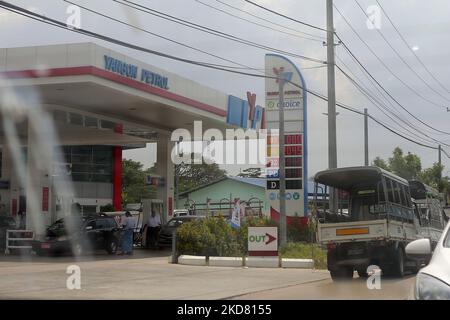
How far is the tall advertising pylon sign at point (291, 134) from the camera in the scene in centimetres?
2669

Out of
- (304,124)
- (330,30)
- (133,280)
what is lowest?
(133,280)

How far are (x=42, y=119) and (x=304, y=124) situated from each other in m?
11.1

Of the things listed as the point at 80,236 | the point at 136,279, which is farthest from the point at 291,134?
the point at 136,279

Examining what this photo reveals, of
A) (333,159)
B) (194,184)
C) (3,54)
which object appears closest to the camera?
(3,54)

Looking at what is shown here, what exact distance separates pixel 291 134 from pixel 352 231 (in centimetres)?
1279

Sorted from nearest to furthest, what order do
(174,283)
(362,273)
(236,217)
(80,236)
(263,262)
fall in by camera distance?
(174,283) → (362,273) → (263,262) → (236,217) → (80,236)

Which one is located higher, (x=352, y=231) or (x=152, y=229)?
(x=352, y=231)

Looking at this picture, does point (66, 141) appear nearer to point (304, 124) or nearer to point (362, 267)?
point (304, 124)

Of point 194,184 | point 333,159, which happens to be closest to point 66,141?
point 333,159

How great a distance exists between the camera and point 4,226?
80.2 feet

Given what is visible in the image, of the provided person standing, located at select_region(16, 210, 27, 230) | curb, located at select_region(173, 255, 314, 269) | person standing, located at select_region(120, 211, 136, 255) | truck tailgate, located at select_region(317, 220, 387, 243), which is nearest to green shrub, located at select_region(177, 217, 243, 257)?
curb, located at select_region(173, 255, 314, 269)

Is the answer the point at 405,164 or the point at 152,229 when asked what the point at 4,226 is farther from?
the point at 405,164

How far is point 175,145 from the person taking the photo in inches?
1312

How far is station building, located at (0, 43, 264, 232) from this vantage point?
20750 millimetres
